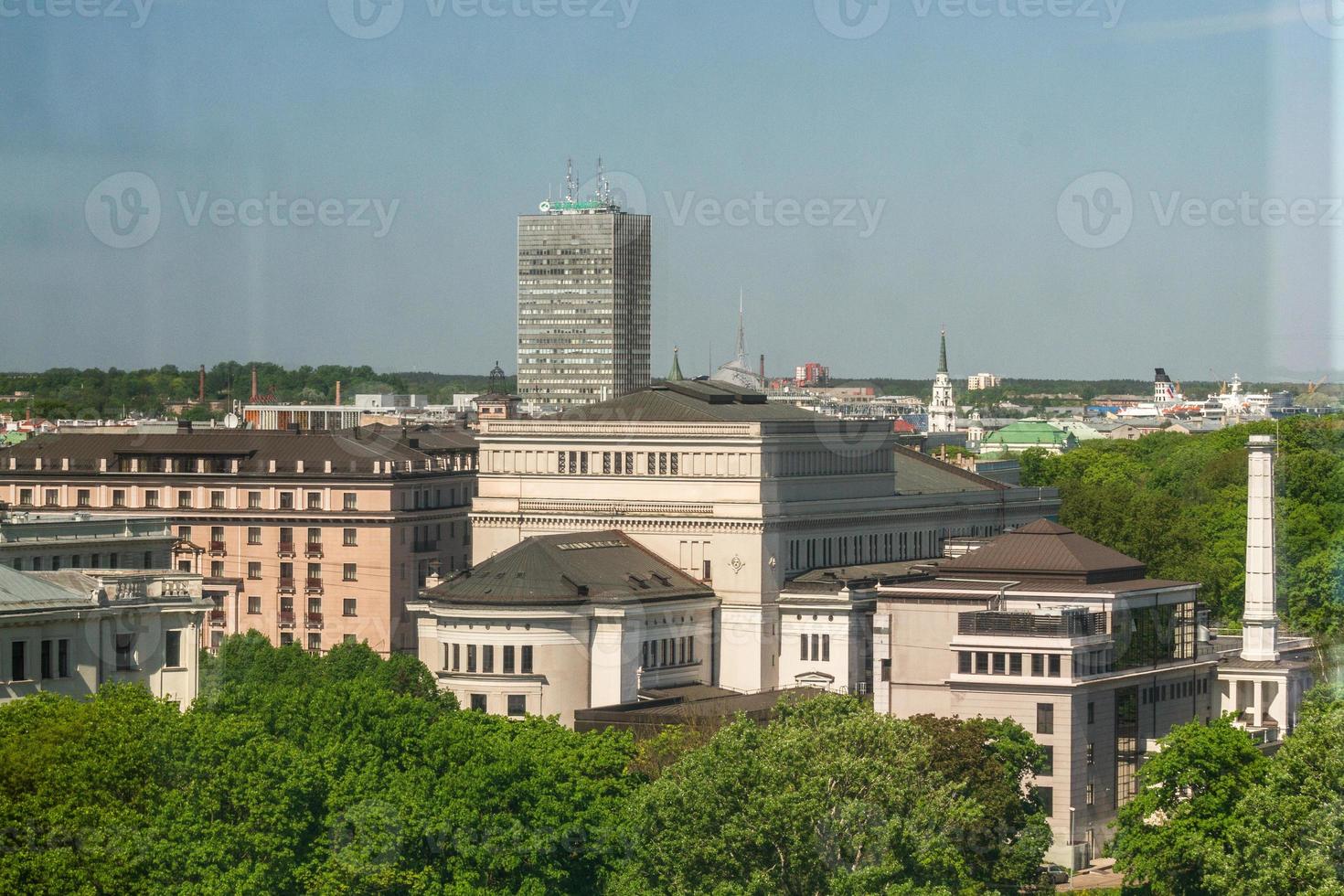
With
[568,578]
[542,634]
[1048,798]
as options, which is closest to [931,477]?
[568,578]

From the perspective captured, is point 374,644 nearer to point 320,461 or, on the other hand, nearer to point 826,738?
point 320,461

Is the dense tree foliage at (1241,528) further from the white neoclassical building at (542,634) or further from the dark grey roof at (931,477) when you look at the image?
the white neoclassical building at (542,634)

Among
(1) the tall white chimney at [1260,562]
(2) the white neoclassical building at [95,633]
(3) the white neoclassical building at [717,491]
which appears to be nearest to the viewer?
(2) the white neoclassical building at [95,633]

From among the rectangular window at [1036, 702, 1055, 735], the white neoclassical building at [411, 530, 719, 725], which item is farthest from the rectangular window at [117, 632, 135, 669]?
the rectangular window at [1036, 702, 1055, 735]

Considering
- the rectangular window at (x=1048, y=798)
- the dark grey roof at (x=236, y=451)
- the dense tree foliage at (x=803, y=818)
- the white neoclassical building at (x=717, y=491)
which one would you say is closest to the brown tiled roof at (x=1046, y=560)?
the rectangular window at (x=1048, y=798)

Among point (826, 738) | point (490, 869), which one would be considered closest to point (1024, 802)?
point (826, 738)
